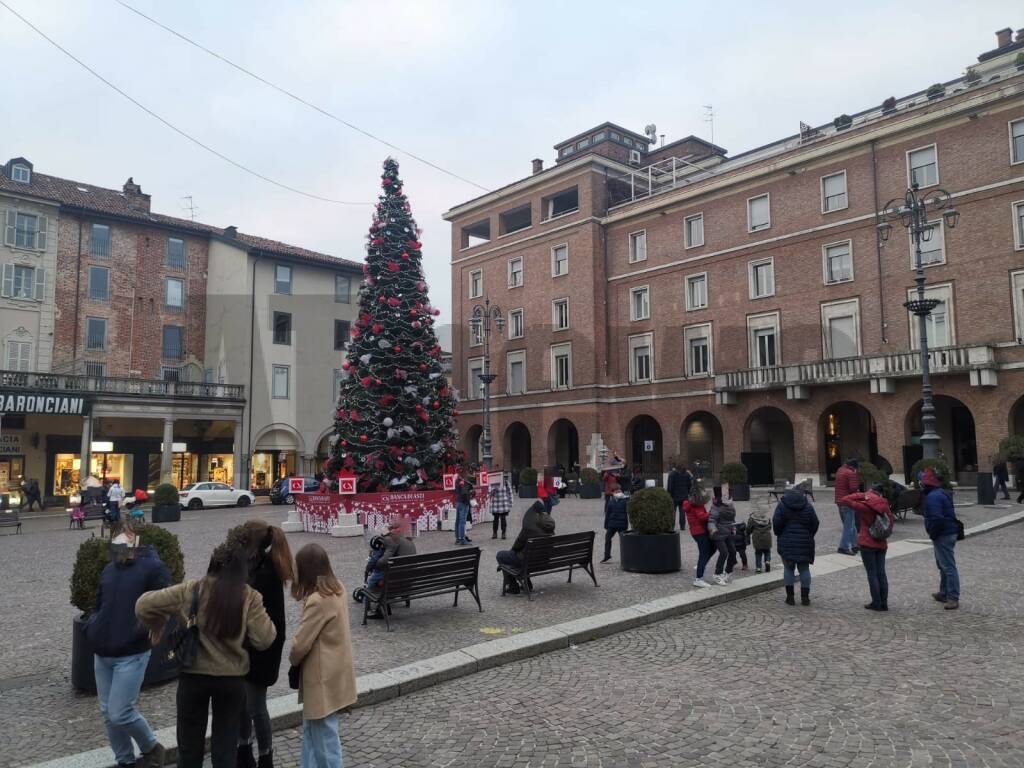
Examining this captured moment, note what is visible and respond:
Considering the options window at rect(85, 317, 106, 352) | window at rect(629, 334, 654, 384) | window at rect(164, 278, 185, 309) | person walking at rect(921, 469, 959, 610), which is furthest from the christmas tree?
window at rect(164, 278, 185, 309)

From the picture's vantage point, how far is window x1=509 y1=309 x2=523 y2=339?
147 ft

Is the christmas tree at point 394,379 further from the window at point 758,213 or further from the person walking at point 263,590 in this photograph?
the window at point 758,213

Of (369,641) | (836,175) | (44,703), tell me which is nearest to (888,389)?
(836,175)

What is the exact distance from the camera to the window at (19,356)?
35.6 meters

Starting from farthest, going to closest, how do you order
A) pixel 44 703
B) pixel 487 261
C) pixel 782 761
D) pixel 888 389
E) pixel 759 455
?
pixel 487 261, pixel 759 455, pixel 888 389, pixel 44 703, pixel 782 761

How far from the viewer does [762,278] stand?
116ft

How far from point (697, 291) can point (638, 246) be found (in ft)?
15.6

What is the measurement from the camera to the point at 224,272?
42.9 m

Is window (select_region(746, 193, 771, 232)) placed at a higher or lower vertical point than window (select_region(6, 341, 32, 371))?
higher

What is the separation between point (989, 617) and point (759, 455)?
2796cm

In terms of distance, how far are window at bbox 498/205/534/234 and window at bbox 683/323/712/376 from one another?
14003 mm

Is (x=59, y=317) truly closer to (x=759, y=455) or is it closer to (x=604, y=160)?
(x=604, y=160)

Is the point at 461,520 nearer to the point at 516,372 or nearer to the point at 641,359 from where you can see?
the point at 641,359

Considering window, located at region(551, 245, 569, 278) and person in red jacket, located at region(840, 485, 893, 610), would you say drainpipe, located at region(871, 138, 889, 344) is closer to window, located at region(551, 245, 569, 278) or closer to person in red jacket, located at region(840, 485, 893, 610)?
window, located at region(551, 245, 569, 278)
